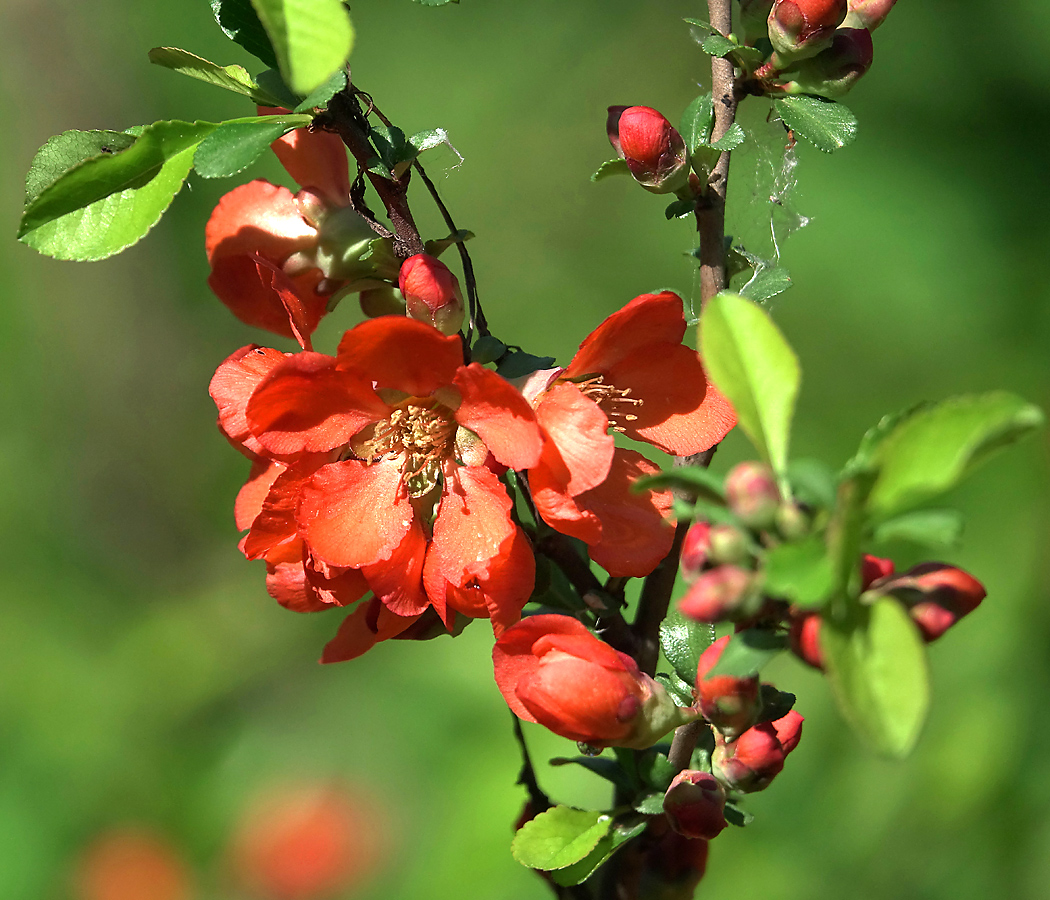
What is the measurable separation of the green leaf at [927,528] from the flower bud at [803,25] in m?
0.40

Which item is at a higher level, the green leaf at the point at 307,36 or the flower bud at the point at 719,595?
the green leaf at the point at 307,36

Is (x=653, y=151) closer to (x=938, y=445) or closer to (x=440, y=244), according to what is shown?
(x=440, y=244)

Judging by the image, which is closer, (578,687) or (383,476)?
(578,687)

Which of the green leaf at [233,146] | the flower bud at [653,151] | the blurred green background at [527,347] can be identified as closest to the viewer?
the green leaf at [233,146]

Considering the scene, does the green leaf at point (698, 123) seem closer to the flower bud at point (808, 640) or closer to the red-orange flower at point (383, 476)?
the red-orange flower at point (383, 476)

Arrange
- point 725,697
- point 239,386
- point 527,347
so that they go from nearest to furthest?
point 725,697 → point 239,386 → point 527,347

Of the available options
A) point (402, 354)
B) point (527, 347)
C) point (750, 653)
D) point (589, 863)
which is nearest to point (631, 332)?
point (402, 354)

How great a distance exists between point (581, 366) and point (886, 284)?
9.80ft

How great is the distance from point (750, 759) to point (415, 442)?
326 mm

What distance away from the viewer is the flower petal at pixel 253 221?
838 millimetres

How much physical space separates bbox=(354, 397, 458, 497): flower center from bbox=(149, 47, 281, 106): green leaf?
0.77 feet

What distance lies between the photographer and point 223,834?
2615mm

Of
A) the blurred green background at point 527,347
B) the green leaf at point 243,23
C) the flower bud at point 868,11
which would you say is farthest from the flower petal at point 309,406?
the blurred green background at point 527,347

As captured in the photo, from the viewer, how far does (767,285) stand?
817mm
